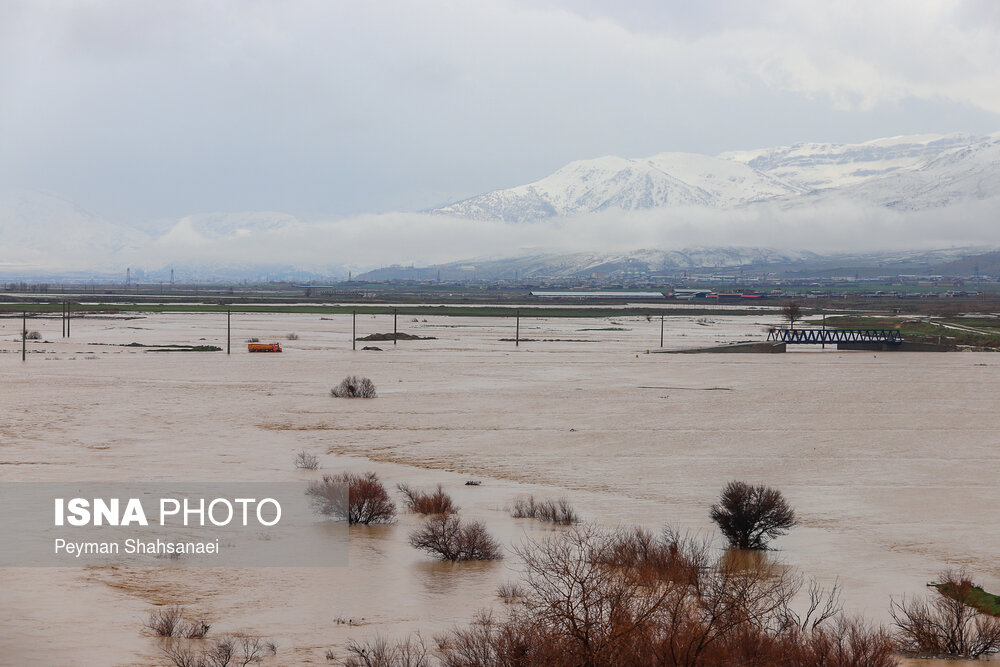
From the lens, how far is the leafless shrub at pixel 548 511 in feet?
60.2

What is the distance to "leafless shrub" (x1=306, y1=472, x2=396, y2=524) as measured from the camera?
723 inches

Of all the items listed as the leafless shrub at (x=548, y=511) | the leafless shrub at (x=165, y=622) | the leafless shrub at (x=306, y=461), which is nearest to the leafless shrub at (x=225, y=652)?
the leafless shrub at (x=165, y=622)

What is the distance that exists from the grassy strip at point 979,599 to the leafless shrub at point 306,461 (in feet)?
43.0

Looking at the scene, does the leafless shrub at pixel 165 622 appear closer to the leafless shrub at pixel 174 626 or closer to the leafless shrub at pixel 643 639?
the leafless shrub at pixel 174 626

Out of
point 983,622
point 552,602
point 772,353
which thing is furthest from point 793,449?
point 772,353

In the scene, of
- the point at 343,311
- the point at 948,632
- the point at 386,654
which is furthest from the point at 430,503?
the point at 343,311

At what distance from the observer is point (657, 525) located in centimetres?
1838

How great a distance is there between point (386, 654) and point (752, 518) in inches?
319

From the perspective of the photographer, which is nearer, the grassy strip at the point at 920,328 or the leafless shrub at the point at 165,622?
the leafless shrub at the point at 165,622

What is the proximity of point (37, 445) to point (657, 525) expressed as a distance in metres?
15.6

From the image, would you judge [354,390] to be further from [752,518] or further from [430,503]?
[752,518]

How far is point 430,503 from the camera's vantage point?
19.0 metres

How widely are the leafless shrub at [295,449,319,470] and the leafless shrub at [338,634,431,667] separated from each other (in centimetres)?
1124

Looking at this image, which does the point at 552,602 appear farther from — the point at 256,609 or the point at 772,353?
the point at 772,353
